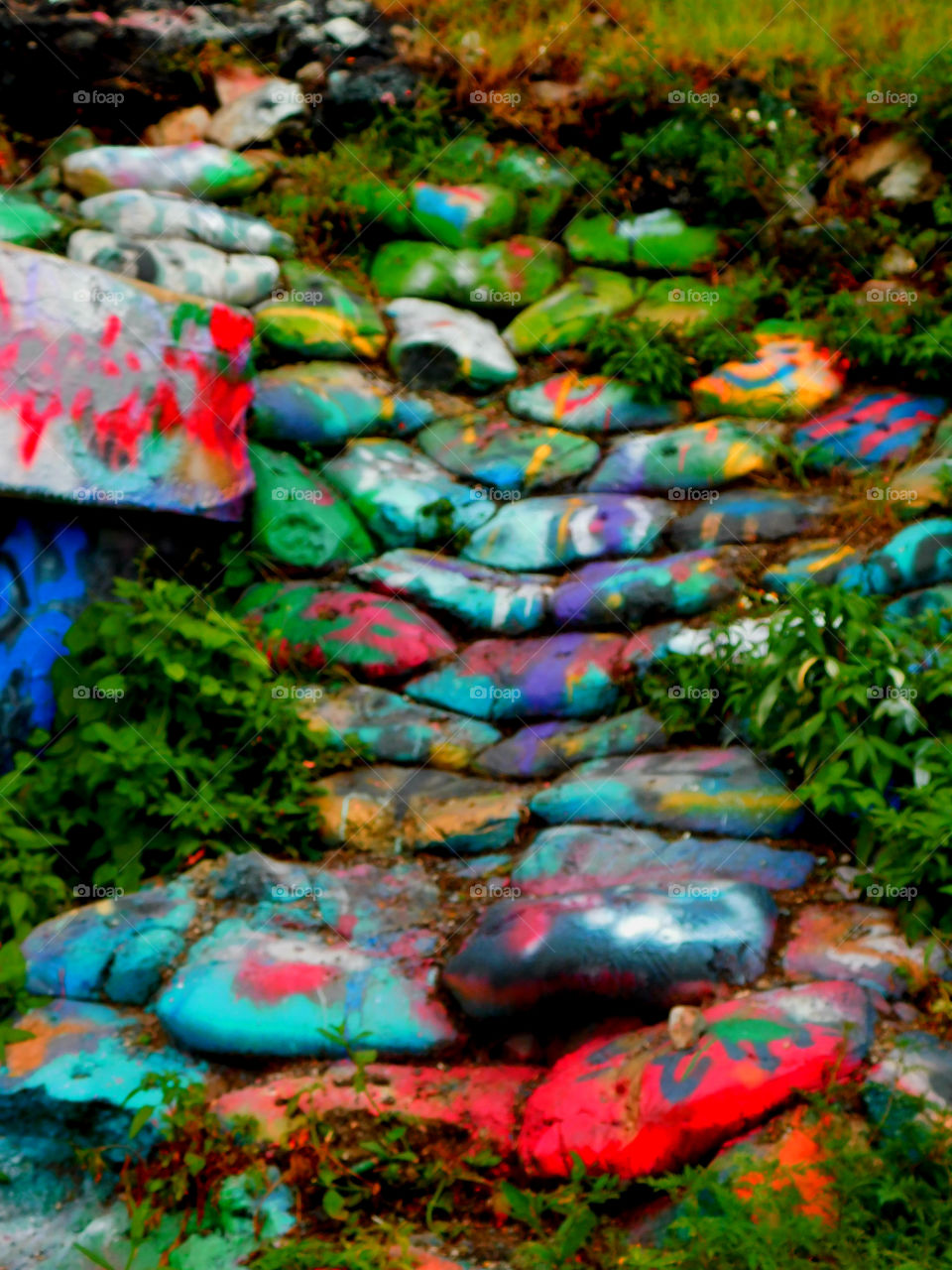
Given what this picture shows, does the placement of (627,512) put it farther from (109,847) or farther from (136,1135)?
(136,1135)

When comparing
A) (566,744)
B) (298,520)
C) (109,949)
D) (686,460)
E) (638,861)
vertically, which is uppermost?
(686,460)

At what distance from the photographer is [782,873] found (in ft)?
10.7

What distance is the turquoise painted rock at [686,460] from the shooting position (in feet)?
16.4

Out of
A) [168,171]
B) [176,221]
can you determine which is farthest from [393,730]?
[168,171]

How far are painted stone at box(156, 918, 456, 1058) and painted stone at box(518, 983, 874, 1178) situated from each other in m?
0.46

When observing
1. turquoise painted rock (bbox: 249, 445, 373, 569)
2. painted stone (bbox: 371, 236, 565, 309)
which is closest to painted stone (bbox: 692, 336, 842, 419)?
painted stone (bbox: 371, 236, 565, 309)

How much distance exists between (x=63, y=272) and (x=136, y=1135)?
3249 mm

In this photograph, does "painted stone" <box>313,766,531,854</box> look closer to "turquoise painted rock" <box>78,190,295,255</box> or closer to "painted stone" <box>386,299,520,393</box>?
"painted stone" <box>386,299,520,393</box>

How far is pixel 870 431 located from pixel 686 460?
0.84 metres

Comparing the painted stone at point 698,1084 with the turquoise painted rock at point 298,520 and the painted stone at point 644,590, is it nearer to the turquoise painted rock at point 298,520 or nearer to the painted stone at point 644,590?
the painted stone at point 644,590

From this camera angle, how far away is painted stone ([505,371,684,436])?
Result: 5.36 m

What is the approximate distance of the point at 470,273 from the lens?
237 inches

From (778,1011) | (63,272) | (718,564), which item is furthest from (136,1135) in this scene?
(63,272)

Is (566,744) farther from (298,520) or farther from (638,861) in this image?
(298,520)
